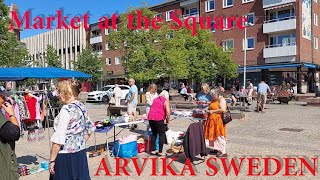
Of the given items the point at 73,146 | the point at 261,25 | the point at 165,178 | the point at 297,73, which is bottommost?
the point at 165,178

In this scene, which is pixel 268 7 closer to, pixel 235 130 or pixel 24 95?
pixel 235 130

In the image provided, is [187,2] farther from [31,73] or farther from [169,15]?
[31,73]

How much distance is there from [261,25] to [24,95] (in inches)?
1254

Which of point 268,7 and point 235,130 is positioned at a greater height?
point 268,7

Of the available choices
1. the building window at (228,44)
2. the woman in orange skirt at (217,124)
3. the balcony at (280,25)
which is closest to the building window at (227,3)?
the building window at (228,44)

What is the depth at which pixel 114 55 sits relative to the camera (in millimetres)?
53656

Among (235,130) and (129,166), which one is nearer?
(129,166)

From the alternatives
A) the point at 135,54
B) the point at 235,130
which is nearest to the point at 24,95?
the point at 235,130

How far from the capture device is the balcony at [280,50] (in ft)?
109

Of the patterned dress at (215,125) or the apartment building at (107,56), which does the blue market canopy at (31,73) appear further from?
the apartment building at (107,56)

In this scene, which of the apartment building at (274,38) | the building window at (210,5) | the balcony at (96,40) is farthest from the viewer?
the balcony at (96,40)

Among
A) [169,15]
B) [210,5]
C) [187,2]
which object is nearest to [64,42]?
[169,15]

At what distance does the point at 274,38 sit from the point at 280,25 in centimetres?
183

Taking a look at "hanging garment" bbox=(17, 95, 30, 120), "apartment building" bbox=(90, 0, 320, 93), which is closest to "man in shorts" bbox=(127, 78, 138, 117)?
"hanging garment" bbox=(17, 95, 30, 120)
